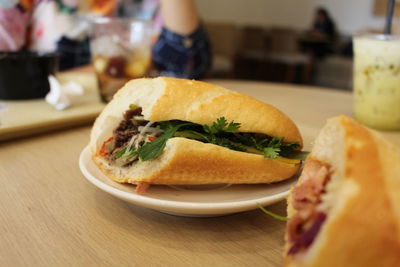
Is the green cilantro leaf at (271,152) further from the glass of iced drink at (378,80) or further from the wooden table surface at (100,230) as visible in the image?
the glass of iced drink at (378,80)

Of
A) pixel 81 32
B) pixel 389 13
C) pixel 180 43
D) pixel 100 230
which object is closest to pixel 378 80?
pixel 389 13

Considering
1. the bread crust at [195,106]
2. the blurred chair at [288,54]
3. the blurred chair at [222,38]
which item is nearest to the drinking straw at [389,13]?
the bread crust at [195,106]

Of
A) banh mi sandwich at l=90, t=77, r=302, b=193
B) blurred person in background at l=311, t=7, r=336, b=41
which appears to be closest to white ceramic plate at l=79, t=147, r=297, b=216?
banh mi sandwich at l=90, t=77, r=302, b=193

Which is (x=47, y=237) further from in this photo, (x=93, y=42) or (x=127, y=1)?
(x=127, y=1)

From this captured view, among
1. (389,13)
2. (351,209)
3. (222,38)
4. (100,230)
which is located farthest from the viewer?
(222,38)

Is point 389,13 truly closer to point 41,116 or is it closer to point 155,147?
point 155,147

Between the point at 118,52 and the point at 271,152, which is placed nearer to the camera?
the point at 271,152
